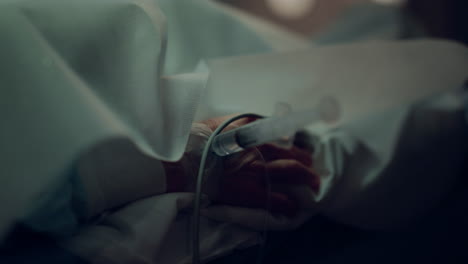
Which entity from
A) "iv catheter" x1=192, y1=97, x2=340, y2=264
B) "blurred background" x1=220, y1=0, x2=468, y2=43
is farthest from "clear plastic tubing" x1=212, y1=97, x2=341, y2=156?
"blurred background" x1=220, y1=0, x2=468, y2=43

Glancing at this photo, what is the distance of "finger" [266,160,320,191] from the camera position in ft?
1.62

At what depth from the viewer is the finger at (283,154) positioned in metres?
0.51

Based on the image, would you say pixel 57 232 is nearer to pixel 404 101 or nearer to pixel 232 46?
pixel 232 46

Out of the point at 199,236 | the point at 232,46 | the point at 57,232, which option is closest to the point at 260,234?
the point at 199,236

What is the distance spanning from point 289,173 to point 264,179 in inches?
1.8

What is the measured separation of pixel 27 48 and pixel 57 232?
17cm

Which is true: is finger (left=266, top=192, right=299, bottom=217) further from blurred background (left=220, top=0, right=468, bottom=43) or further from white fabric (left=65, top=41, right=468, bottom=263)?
blurred background (left=220, top=0, right=468, bottom=43)

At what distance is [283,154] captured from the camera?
1.74 ft

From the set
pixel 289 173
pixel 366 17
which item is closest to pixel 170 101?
pixel 289 173

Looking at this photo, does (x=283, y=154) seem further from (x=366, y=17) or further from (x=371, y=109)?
(x=366, y=17)

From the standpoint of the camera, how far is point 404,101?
0.69m

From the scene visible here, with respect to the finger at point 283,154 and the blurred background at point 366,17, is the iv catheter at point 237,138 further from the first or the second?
the blurred background at point 366,17

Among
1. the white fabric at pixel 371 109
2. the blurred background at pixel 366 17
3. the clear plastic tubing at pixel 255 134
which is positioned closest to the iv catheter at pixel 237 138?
the clear plastic tubing at pixel 255 134

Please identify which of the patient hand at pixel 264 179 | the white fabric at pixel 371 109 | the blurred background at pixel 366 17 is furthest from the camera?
the blurred background at pixel 366 17
